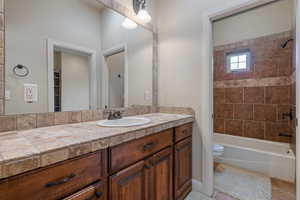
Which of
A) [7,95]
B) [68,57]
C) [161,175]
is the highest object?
[68,57]

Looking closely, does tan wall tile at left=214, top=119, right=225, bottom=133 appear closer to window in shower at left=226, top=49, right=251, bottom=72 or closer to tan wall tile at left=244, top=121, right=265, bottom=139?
tan wall tile at left=244, top=121, right=265, bottom=139

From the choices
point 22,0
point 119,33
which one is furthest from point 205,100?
point 22,0

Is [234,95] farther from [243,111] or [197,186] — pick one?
[197,186]

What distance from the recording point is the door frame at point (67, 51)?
3.90 feet

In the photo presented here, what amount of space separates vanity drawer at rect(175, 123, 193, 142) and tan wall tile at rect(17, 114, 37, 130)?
1.15m

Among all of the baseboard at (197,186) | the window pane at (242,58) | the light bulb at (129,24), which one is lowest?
the baseboard at (197,186)

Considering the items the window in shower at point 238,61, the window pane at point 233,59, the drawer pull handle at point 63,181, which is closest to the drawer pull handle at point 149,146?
the drawer pull handle at point 63,181

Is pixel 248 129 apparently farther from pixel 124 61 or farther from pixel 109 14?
pixel 109 14

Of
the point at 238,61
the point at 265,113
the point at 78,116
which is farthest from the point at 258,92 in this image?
the point at 78,116

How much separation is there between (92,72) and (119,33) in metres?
0.57

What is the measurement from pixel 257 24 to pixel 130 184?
309 cm

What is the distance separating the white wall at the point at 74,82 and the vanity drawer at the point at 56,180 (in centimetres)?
68

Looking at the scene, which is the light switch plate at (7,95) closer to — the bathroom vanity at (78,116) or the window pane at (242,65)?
the bathroom vanity at (78,116)

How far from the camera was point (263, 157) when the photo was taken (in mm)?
2127
